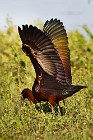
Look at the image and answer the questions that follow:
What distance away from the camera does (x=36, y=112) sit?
7309 millimetres

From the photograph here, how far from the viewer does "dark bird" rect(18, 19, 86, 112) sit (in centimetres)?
682

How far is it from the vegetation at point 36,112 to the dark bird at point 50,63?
0.25 meters

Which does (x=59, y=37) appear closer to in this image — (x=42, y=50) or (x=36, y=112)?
(x=42, y=50)

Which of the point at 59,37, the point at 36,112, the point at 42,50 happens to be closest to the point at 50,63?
the point at 42,50

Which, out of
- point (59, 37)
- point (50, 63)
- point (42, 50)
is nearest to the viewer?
point (42, 50)

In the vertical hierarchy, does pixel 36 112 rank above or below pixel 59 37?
below

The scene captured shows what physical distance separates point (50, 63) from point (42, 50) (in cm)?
21

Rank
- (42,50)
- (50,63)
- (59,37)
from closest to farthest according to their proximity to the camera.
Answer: (42,50) → (50,63) → (59,37)

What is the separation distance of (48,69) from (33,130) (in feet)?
2.50

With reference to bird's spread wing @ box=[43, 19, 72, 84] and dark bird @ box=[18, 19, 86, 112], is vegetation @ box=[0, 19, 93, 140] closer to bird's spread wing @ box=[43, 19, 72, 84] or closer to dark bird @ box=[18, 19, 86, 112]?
dark bird @ box=[18, 19, 86, 112]

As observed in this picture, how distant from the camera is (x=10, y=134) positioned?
6.80 metres

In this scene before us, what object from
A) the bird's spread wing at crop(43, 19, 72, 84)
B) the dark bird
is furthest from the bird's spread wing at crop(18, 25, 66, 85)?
the bird's spread wing at crop(43, 19, 72, 84)

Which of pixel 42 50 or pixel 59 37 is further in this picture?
pixel 59 37

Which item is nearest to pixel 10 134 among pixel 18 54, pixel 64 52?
pixel 64 52
